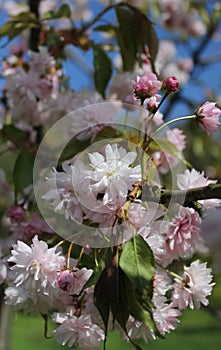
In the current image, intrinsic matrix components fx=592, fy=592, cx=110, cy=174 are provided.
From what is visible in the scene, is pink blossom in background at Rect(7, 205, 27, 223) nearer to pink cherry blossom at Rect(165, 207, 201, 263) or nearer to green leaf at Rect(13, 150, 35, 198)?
green leaf at Rect(13, 150, 35, 198)

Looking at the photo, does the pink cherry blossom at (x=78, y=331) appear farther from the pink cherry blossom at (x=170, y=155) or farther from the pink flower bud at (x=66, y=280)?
the pink cherry blossom at (x=170, y=155)

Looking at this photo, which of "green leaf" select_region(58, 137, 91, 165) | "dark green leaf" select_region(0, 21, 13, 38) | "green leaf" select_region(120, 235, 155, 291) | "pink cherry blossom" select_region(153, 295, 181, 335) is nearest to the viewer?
"green leaf" select_region(120, 235, 155, 291)

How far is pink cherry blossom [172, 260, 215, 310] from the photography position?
2.65 feet

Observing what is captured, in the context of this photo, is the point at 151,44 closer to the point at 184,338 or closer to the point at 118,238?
the point at 118,238

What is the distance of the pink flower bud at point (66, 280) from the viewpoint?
0.72m

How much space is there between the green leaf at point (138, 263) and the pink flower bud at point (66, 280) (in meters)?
0.09

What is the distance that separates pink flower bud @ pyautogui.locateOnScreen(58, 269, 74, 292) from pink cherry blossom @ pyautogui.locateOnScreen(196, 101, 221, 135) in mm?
261

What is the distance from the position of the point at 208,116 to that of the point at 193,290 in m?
0.24

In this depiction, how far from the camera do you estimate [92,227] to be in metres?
0.77

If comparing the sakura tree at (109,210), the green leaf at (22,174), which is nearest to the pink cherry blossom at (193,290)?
the sakura tree at (109,210)

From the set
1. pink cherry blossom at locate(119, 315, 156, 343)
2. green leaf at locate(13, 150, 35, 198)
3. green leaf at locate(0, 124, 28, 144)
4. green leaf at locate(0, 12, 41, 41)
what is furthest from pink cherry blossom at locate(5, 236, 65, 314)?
green leaf at locate(0, 12, 41, 41)

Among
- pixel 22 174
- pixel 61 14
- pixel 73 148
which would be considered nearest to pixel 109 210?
pixel 73 148

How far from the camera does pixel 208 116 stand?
0.77 m

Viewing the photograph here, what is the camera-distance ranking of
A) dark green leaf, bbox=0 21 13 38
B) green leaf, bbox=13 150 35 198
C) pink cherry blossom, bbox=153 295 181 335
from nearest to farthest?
pink cherry blossom, bbox=153 295 181 335
green leaf, bbox=13 150 35 198
dark green leaf, bbox=0 21 13 38
